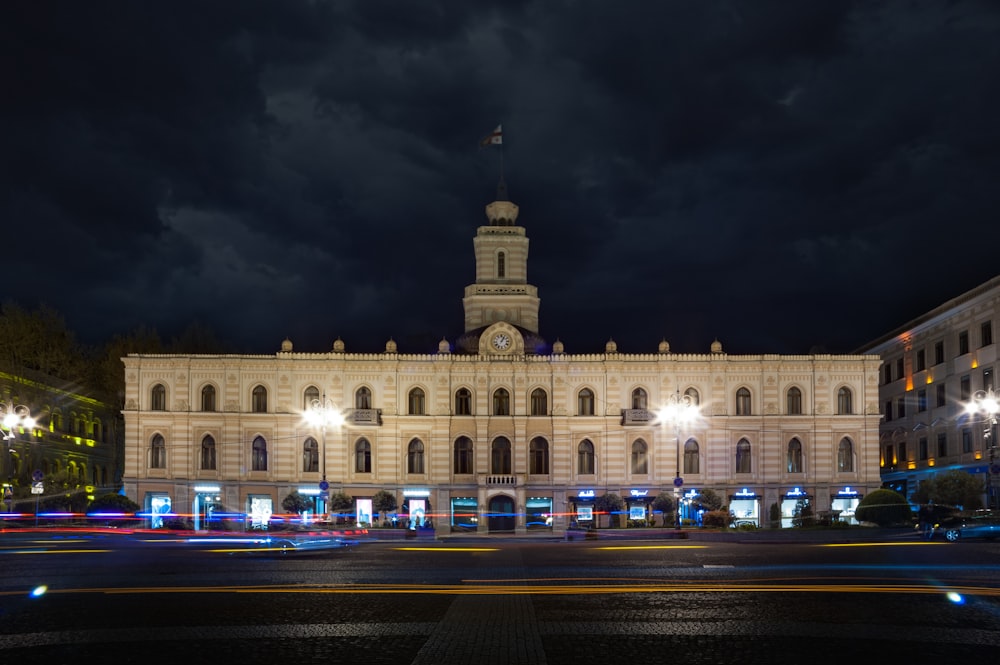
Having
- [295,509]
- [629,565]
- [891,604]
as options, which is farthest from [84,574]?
[295,509]

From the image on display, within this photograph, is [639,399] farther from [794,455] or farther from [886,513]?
[886,513]

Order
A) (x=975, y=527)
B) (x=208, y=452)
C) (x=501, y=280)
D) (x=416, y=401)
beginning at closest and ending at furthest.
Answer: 1. (x=975, y=527)
2. (x=208, y=452)
3. (x=416, y=401)
4. (x=501, y=280)

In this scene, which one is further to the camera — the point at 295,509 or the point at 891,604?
the point at 295,509

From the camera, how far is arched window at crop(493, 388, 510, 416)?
72.8m

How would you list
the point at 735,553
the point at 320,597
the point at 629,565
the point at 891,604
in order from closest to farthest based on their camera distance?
the point at 891,604 → the point at 320,597 → the point at 629,565 → the point at 735,553

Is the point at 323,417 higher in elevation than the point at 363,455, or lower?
higher

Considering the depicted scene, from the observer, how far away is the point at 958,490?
193 feet

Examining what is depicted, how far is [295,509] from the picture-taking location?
6794cm

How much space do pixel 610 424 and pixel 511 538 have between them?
16.7 m

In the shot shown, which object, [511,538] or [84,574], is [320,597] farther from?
[511,538]

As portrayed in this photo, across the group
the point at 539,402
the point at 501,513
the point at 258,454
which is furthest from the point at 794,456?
the point at 258,454

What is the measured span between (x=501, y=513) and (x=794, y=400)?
68.4ft

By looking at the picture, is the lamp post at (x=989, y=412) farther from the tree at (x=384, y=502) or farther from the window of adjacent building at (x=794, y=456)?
the tree at (x=384, y=502)

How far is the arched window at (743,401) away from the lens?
7225cm
